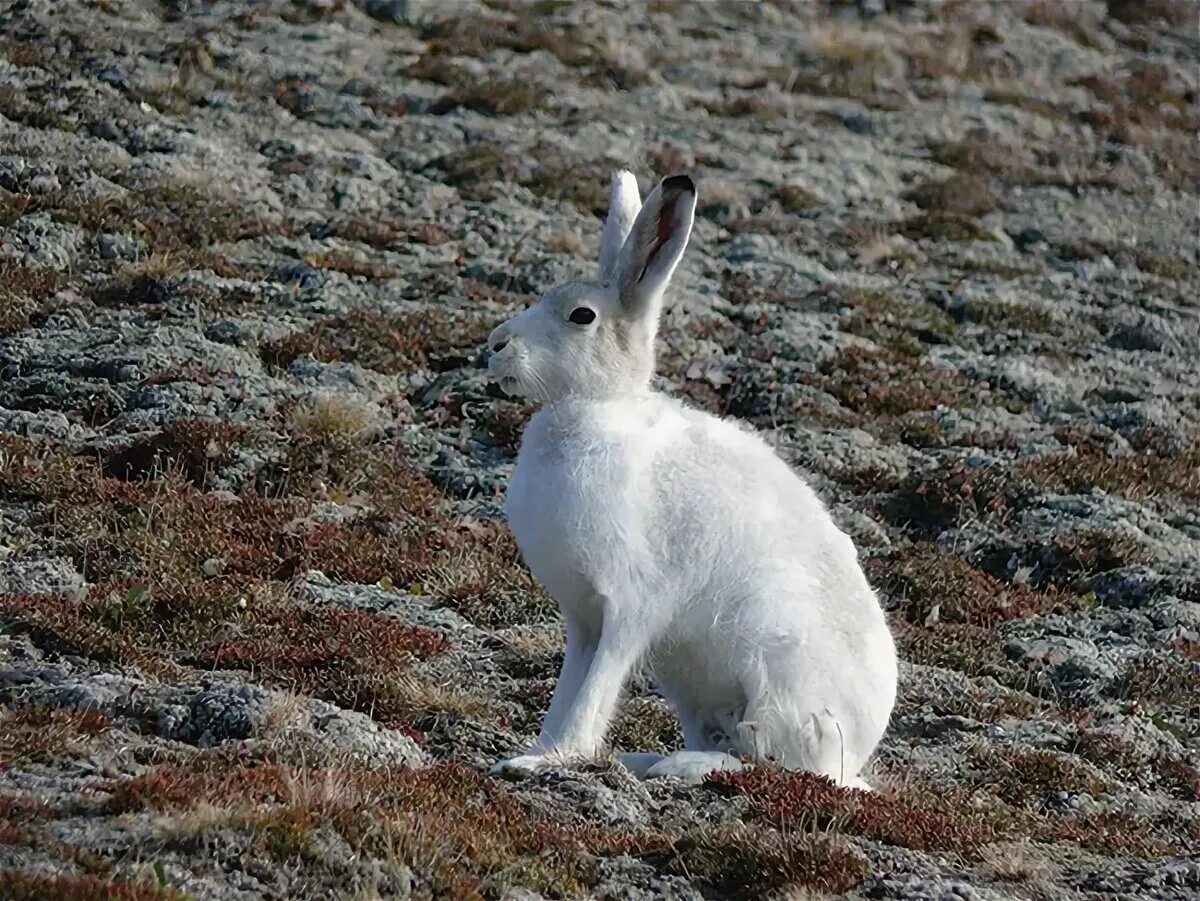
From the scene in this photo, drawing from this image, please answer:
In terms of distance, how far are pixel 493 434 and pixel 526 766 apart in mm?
8744

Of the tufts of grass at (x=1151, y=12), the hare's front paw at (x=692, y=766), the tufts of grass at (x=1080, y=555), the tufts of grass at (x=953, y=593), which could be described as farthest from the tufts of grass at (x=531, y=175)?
the tufts of grass at (x=1151, y=12)

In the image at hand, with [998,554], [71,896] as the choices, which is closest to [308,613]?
[71,896]

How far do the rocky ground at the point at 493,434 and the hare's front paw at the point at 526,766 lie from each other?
0.58 ft

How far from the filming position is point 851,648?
8906 mm

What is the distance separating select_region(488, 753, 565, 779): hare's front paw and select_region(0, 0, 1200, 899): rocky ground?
177mm

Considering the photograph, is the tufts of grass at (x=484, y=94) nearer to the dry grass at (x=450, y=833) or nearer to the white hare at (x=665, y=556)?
the white hare at (x=665, y=556)

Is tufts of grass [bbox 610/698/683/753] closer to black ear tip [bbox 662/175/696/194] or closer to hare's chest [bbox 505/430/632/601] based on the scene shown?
hare's chest [bbox 505/430/632/601]

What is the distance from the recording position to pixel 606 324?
8914 millimetres

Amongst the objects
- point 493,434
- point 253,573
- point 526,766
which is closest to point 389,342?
point 493,434

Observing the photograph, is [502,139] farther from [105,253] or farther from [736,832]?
[736,832]

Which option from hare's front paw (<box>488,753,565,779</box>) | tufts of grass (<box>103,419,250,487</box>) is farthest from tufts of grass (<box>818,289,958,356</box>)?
hare's front paw (<box>488,753,565,779</box>)

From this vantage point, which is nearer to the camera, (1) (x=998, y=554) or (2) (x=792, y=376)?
(1) (x=998, y=554)

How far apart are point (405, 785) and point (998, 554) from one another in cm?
936

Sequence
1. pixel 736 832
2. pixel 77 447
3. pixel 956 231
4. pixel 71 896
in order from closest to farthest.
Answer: pixel 71 896
pixel 736 832
pixel 77 447
pixel 956 231
